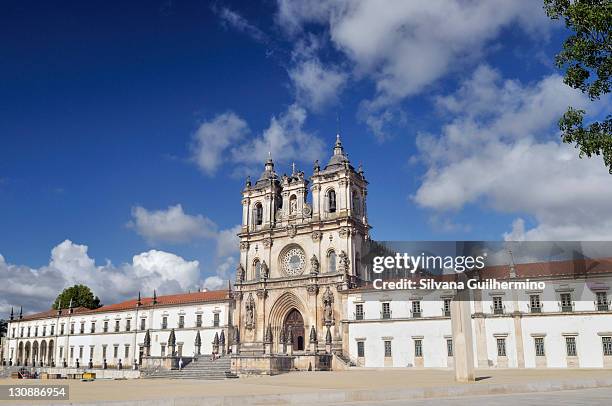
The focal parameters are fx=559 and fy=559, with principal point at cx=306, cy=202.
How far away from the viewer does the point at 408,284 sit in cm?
4291

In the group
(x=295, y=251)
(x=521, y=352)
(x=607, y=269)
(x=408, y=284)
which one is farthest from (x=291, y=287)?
(x=607, y=269)

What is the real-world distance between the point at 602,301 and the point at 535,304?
4006mm

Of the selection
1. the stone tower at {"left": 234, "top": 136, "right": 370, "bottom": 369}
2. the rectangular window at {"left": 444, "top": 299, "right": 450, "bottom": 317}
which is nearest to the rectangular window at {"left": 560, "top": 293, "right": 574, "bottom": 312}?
the rectangular window at {"left": 444, "top": 299, "right": 450, "bottom": 317}

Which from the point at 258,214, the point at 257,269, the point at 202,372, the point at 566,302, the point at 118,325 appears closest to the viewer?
the point at 566,302

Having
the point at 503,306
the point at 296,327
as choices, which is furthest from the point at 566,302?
the point at 296,327

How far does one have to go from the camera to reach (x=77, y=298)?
80.6m

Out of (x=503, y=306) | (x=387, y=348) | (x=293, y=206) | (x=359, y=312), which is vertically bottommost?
(x=387, y=348)

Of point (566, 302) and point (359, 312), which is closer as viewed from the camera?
point (566, 302)

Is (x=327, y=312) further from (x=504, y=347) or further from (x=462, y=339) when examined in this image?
(x=462, y=339)

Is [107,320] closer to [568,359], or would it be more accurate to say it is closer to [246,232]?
[246,232]

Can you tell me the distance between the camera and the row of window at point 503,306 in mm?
35250

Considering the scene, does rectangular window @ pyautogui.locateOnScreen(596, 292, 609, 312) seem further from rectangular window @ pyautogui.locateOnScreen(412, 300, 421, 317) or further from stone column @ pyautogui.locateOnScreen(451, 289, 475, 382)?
stone column @ pyautogui.locateOnScreen(451, 289, 475, 382)

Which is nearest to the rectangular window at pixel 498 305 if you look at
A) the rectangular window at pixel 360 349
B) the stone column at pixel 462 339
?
the rectangular window at pixel 360 349

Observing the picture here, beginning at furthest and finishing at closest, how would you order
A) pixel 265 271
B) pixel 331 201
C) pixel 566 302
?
pixel 265 271 < pixel 331 201 < pixel 566 302
